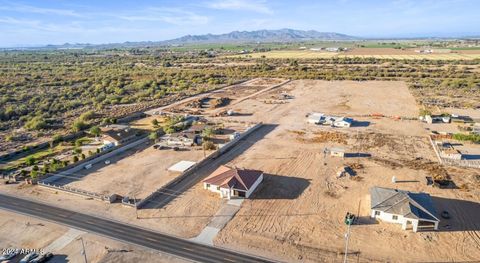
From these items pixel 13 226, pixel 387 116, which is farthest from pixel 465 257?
pixel 387 116

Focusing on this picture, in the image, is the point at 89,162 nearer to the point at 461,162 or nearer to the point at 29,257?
the point at 29,257

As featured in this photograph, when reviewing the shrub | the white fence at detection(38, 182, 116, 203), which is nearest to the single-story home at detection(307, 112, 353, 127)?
the shrub

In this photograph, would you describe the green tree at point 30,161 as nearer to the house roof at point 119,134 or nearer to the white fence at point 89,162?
the white fence at point 89,162

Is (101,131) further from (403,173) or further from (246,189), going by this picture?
(403,173)

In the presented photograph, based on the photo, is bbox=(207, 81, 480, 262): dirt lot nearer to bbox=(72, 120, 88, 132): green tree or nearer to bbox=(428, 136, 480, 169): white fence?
bbox=(428, 136, 480, 169): white fence

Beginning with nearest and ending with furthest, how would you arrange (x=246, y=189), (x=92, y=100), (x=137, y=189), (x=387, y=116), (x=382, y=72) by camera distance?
(x=246, y=189) < (x=137, y=189) < (x=387, y=116) < (x=92, y=100) < (x=382, y=72)

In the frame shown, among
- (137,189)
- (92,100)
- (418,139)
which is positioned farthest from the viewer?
(92,100)

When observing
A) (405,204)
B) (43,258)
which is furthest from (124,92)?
(405,204)
